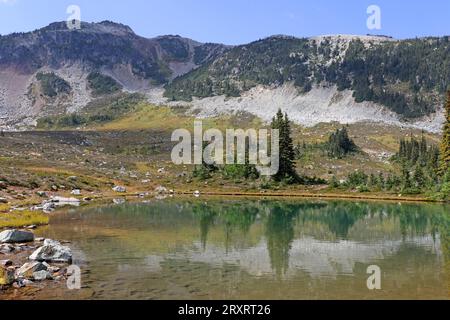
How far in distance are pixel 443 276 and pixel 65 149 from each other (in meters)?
168

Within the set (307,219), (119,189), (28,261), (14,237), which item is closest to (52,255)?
(28,261)

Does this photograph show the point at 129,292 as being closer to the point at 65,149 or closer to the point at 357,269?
the point at 357,269

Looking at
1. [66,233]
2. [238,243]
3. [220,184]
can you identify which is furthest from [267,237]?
[220,184]

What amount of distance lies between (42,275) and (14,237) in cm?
1275

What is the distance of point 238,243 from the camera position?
41.9 m

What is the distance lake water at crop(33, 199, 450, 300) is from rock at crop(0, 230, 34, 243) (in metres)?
3.56

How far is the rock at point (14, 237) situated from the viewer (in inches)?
1463

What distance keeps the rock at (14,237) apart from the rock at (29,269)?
1047 cm

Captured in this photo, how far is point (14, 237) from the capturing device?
1474 inches

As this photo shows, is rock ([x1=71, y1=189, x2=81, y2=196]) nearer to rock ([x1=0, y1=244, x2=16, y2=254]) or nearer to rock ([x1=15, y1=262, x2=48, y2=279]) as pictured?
rock ([x1=0, y1=244, x2=16, y2=254])

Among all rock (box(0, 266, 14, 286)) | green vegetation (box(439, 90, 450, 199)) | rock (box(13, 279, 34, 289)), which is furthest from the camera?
green vegetation (box(439, 90, 450, 199))

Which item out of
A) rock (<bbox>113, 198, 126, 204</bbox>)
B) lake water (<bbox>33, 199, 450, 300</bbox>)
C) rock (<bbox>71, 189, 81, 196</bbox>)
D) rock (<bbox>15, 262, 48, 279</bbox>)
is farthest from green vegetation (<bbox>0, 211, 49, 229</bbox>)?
rock (<bbox>71, 189, 81, 196</bbox>)

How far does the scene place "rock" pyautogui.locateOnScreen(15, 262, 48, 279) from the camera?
26.5m

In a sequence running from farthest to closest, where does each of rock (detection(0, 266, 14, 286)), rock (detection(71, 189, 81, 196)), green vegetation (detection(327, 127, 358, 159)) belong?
green vegetation (detection(327, 127, 358, 159)), rock (detection(71, 189, 81, 196)), rock (detection(0, 266, 14, 286))
